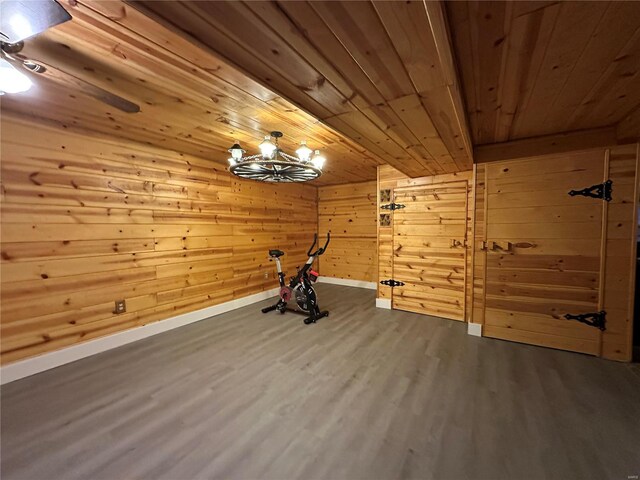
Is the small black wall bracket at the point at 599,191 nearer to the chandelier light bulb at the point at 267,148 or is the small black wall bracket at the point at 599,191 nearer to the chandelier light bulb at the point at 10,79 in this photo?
the chandelier light bulb at the point at 267,148

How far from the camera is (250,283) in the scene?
14.4ft

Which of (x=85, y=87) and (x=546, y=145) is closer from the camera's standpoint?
(x=85, y=87)

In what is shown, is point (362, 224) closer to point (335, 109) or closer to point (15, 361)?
point (335, 109)

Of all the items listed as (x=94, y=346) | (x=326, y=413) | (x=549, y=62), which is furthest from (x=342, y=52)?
(x=94, y=346)

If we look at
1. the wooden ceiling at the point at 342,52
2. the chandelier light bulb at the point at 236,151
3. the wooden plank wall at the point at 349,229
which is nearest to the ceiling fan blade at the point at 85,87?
the wooden ceiling at the point at 342,52

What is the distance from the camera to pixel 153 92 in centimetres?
182

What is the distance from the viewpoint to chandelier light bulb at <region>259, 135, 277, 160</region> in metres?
2.39

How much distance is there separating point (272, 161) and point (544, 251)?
302 centimetres

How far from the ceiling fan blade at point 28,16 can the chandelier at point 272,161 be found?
1513 mm

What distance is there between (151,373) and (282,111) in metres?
2.64

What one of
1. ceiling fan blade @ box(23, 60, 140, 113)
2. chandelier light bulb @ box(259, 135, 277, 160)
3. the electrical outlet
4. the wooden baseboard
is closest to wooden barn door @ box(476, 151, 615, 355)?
chandelier light bulb @ box(259, 135, 277, 160)

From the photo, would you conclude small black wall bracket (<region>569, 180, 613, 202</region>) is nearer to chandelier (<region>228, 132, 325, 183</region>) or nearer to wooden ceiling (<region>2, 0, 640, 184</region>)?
wooden ceiling (<region>2, 0, 640, 184</region>)

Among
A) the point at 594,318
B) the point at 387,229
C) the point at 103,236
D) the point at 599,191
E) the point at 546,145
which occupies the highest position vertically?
the point at 546,145

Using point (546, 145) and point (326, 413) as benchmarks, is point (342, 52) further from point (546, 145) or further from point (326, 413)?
point (546, 145)
